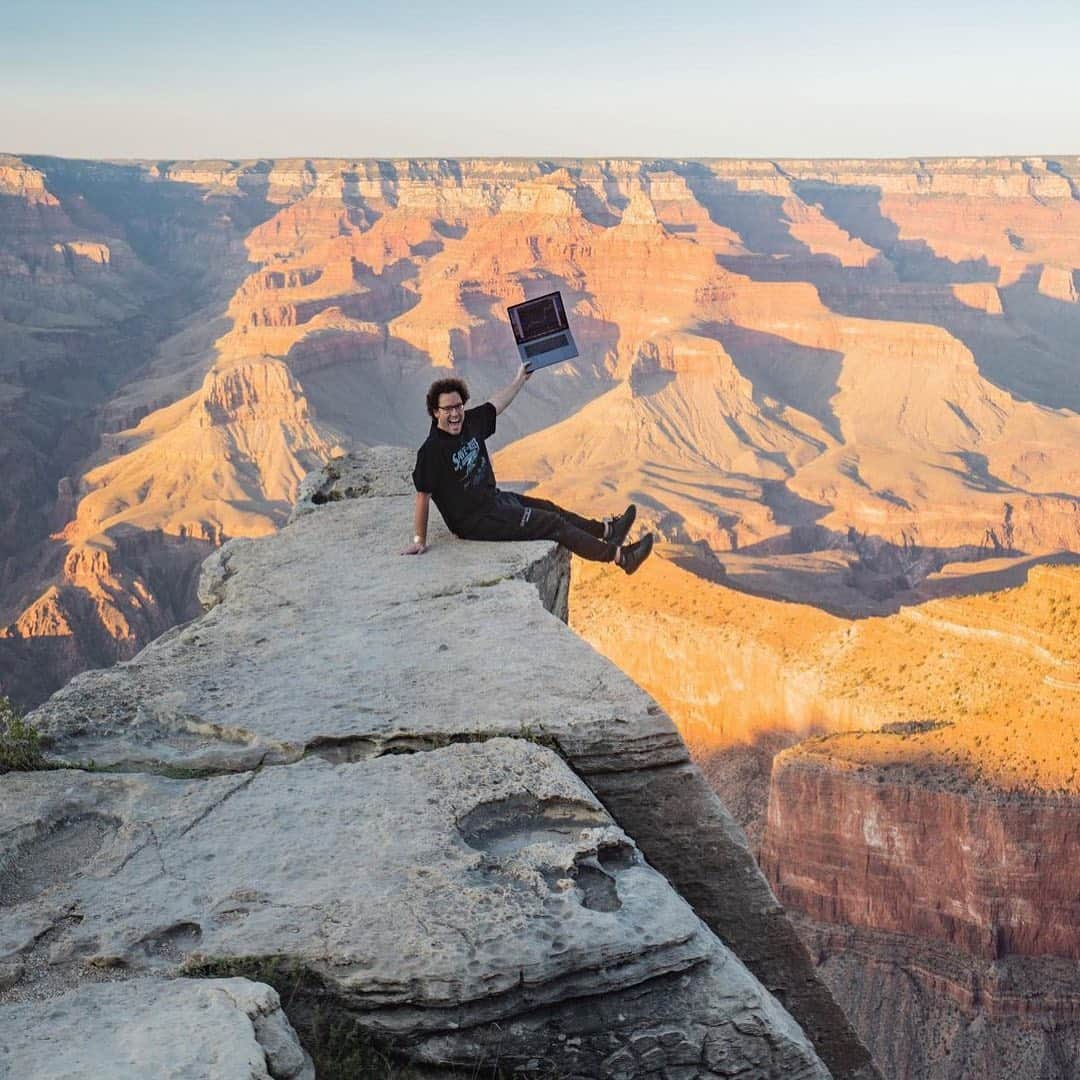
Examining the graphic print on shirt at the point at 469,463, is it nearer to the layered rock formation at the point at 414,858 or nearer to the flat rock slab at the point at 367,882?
the layered rock formation at the point at 414,858

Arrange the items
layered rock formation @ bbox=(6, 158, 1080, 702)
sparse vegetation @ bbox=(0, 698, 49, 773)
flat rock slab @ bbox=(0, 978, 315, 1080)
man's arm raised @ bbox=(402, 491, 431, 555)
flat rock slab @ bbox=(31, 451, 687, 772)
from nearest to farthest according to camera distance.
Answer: flat rock slab @ bbox=(0, 978, 315, 1080), sparse vegetation @ bbox=(0, 698, 49, 773), flat rock slab @ bbox=(31, 451, 687, 772), man's arm raised @ bbox=(402, 491, 431, 555), layered rock formation @ bbox=(6, 158, 1080, 702)

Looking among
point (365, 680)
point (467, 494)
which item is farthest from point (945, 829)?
point (365, 680)

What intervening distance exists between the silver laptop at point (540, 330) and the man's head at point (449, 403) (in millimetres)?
1137

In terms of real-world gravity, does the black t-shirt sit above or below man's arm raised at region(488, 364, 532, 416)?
below

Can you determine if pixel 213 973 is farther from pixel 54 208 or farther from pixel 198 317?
pixel 54 208

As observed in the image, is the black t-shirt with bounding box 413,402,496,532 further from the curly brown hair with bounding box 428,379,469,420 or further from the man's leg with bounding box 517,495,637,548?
the man's leg with bounding box 517,495,637,548

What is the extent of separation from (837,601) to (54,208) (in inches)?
5104

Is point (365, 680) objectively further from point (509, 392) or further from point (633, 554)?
point (509, 392)

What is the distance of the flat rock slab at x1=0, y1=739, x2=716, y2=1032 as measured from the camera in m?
4.31

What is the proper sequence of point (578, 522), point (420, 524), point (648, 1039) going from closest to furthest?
1. point (648, 1039)
2. point (420, 524)
3. point (578, 522)

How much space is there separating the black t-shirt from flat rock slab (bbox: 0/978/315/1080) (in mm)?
5183

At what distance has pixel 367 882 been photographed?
4.66 m

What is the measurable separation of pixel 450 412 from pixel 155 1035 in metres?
5.78

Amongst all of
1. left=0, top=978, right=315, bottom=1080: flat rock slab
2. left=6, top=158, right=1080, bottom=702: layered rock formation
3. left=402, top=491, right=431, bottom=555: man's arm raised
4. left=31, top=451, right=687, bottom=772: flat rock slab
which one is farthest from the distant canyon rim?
left=0, top=978, right=315, bottom=1080: flat rock slab
